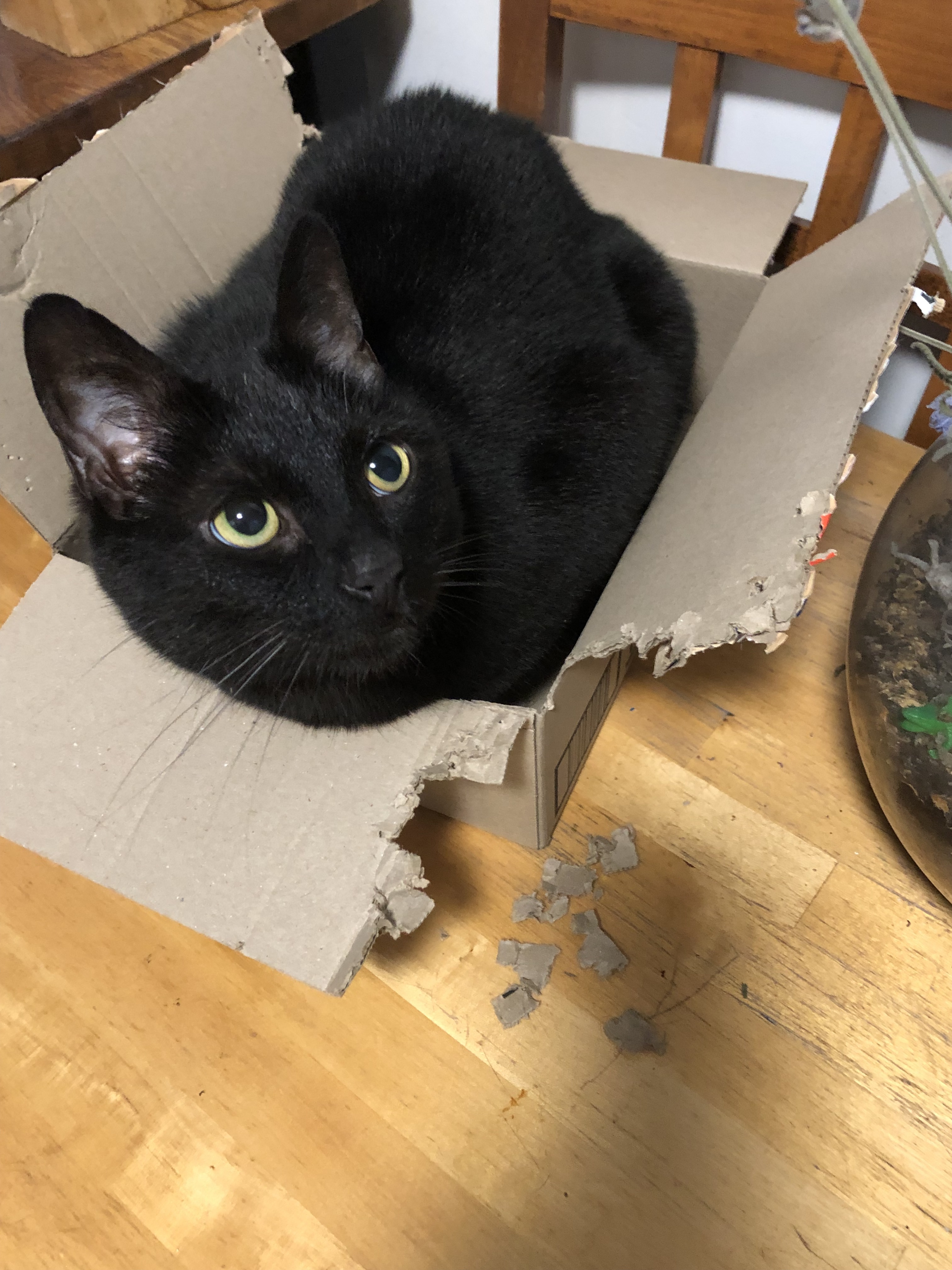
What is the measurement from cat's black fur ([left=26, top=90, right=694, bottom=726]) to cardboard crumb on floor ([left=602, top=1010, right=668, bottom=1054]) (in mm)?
320

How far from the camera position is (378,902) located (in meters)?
0.61

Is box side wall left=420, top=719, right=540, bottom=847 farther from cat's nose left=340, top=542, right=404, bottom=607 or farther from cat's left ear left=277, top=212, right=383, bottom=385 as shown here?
cat's left ear left=277, top=212, right=383, bottom=385

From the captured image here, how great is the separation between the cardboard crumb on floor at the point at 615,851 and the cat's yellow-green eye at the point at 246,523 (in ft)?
1.54

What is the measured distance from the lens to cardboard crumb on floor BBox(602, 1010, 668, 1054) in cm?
75

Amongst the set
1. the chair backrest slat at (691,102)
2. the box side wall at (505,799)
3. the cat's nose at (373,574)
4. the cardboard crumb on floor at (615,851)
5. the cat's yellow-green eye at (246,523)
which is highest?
the chair backrest slat at (691,102)

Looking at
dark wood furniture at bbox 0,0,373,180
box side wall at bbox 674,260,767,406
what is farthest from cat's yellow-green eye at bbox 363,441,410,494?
dark wood furniture at bbox 0,0,373,180

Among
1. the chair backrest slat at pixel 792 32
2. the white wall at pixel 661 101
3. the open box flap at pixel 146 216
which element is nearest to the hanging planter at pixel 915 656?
the chair backrest slat at pixel 792 32

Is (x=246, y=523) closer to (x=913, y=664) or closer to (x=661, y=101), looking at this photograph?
(x=913, y=664)

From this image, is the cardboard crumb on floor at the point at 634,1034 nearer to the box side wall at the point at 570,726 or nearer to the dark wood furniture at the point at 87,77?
the box side wall at the point at 570,726

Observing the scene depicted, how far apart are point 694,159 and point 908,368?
17.0 inches

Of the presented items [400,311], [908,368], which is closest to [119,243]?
[400,311]

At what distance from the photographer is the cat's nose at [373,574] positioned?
583 mm

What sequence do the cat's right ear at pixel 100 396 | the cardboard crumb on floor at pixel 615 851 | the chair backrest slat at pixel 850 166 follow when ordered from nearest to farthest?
the cat's right ear at pixel 100 396
the cardboard crumb on floor at pixel 615 851
the chair backrest slat at pixel 850 166

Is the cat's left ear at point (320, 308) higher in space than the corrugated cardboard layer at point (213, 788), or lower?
higher
